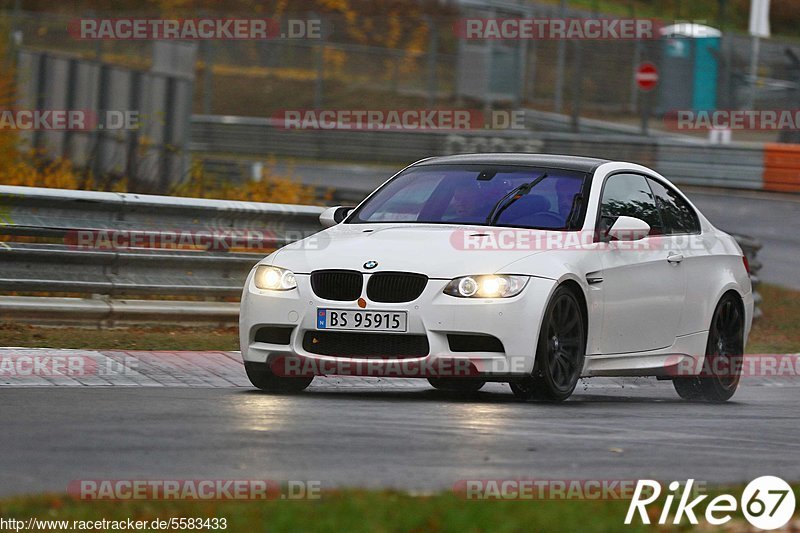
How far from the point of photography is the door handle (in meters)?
10.6

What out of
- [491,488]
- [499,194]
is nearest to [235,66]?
[499,194]

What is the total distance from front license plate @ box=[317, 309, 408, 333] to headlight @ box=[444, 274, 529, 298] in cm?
32

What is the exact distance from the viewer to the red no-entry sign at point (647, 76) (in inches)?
1533

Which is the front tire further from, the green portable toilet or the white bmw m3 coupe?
the green portable toilet

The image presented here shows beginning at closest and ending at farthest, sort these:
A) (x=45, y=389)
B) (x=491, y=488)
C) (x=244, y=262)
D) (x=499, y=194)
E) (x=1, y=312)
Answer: (x=491, y=488) < (x=45, y=389) < (x=499, y=194) < (x=1, y=312) < (x=244, y=262)

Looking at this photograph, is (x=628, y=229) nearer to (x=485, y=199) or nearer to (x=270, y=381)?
(x=485, y=199)

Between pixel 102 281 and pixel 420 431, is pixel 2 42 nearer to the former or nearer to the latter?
pixel 102 281

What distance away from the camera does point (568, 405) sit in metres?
9.48

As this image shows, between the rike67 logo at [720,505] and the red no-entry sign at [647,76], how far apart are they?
3318cm

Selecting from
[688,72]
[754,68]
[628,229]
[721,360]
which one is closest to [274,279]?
[628,229]

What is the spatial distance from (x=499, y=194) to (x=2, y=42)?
10.8 meters

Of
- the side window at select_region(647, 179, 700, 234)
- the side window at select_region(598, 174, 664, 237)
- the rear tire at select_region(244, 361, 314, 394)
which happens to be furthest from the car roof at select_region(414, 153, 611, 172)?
the rear tire at select_region(244, 361, 314, 394)

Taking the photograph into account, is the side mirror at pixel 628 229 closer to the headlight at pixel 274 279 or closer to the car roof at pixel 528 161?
the car roof at pixel 528 161

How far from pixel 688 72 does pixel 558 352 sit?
30714 millimetres
